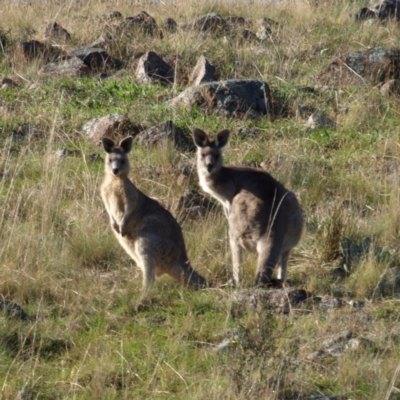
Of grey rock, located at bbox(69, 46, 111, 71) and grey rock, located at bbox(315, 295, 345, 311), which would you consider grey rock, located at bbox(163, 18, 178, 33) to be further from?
grey rock, located at bbox(315, 295, 345, 311)

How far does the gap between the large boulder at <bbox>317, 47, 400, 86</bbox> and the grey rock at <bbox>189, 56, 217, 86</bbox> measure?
4.81 feet

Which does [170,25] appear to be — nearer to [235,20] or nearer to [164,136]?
[235,20]

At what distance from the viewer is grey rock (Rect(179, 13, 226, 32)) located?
13.5 metres

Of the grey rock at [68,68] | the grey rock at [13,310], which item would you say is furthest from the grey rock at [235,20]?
the grey rock at [13,310]

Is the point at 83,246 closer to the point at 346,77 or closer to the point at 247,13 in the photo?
the point at 346,77

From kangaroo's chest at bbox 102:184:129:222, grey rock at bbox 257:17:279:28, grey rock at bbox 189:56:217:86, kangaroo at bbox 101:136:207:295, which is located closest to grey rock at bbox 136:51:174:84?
grey rock at bbox 189:56:217:86

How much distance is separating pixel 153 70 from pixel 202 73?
0.69 metres

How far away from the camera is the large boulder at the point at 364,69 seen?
39.0 ft

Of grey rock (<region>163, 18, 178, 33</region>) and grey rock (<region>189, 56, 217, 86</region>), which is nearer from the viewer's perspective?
grey rock (<region>189, 56, 217, 86</region>)

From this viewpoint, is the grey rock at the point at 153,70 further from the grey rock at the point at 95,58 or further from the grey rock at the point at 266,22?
the grey rock at the point at 266,22

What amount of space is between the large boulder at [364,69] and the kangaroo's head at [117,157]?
491cm

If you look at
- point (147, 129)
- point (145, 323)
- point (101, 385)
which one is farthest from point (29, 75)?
point (101, 385)

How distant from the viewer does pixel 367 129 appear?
1079cm

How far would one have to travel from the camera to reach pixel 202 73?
38.5ft
